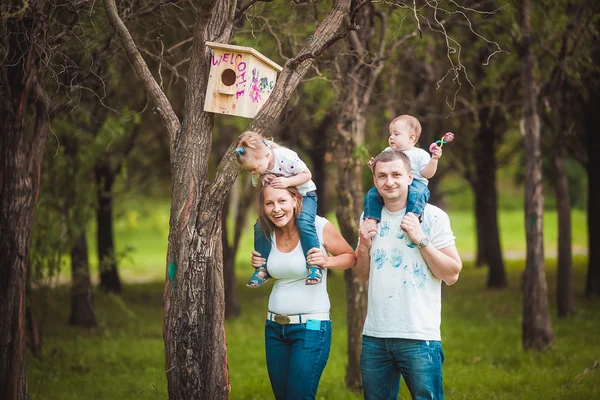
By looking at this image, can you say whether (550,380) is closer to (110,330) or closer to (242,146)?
(242,146)

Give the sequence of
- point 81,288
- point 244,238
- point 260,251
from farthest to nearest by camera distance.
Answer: point 244,238 < point 81,288 < point 260,251

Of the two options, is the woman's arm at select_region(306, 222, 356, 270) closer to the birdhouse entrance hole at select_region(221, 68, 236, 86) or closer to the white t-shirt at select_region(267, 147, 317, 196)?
the white t-shirt at select_region(267, 147, 317, 196)

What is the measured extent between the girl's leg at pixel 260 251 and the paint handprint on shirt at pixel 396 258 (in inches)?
31.3

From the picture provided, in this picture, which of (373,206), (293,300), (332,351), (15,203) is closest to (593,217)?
(332,351)

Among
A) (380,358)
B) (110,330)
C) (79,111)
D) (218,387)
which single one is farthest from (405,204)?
(110,330)

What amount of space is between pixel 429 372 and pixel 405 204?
95 centimetres

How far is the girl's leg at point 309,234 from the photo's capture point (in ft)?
12.9

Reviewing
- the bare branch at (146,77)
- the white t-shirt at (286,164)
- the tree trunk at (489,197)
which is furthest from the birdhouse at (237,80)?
the tree trunk at (489,197)

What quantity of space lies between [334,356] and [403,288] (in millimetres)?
5204

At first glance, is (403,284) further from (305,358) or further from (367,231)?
(305,358)

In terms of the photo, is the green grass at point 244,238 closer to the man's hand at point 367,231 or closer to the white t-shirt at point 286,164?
the white t-shirt at point 286,164

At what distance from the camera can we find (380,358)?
3.79m

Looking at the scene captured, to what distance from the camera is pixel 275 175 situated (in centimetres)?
410

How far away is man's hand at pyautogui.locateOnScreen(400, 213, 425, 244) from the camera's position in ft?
12.1
